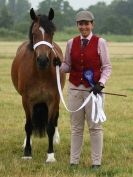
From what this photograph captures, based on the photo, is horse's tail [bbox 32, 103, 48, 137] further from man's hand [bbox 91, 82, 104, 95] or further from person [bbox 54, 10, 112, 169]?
man's hand [bbox 91, 82, 104, 95]

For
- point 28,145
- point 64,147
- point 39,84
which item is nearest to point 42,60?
point 39,84

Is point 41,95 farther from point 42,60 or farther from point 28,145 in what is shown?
point 42,60

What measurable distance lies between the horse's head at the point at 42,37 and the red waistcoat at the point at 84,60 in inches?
15.6

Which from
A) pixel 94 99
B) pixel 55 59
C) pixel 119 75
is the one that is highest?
pixel 55 59

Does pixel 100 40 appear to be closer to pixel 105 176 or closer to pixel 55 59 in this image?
pixel 55 59

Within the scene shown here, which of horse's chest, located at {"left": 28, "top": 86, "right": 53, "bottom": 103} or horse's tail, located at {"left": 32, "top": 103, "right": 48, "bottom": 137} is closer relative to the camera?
horse's chest, located at {"left": 28, "top": 86, "right": 53, "bottom": 103}

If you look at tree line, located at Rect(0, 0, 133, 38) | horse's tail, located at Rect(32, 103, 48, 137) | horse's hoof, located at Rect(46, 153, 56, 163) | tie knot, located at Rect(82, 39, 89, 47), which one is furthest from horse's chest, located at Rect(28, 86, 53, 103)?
tree line, located at Rect(0, 0, 133, 38)

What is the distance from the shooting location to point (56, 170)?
674 centimetres

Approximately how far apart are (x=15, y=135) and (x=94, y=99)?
3.17 m

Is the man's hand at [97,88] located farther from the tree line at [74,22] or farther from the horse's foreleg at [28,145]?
the tree line at [74,22]

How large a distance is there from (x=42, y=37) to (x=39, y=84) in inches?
37.3

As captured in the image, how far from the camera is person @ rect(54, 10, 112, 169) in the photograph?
6.48 metres

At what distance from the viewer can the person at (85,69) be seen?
21.3ft

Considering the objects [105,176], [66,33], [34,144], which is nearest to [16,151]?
[34,144]
